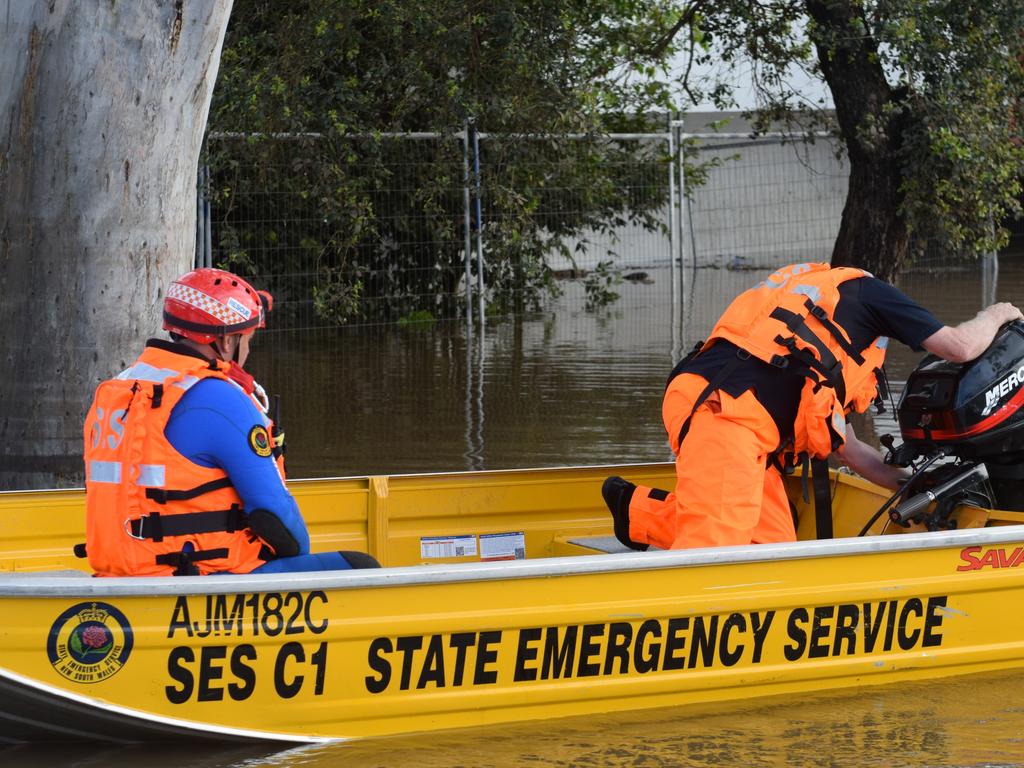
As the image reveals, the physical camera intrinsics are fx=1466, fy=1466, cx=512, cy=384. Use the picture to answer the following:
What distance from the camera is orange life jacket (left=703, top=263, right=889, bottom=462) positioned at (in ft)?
17.8

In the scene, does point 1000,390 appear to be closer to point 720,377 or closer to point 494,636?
point 720,377

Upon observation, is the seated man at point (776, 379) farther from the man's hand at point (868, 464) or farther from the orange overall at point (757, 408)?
the man's hand at point (868, 464)

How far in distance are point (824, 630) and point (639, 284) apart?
16381mm

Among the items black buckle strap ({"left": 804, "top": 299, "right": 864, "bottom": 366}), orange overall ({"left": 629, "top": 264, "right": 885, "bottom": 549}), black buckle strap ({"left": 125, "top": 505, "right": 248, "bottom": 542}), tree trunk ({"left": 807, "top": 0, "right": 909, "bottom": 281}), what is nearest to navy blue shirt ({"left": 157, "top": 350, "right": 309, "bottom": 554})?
black buckle strap ({"left": 125, "top": 505, "right": 248, "bottom": 542})

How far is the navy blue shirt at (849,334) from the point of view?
18.0ft

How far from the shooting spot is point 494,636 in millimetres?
4898

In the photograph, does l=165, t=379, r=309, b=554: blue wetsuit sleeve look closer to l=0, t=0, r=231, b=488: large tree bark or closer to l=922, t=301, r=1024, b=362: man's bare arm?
l=922, t=301, r=1024, b=362: man's bare arm

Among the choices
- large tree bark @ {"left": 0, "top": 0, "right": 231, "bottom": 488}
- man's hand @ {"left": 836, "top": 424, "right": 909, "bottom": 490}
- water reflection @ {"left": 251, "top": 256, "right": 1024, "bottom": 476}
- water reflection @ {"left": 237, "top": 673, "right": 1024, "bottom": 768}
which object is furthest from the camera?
water reflection @ {"left": 251, "top": 256, "right": 1024, "bottom": 476}

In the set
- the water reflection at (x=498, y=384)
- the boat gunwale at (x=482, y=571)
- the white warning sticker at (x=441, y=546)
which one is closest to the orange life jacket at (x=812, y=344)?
the boat gunwale at (x=482, y=571)

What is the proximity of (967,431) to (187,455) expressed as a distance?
2.98 metres

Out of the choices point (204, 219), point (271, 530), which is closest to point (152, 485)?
point (271, 530)

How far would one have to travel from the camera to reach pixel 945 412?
571 centimetres

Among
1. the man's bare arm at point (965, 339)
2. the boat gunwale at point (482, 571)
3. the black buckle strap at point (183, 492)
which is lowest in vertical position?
the boat gunwale at point (482, 571)

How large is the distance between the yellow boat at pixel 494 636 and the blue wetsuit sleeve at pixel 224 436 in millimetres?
306
